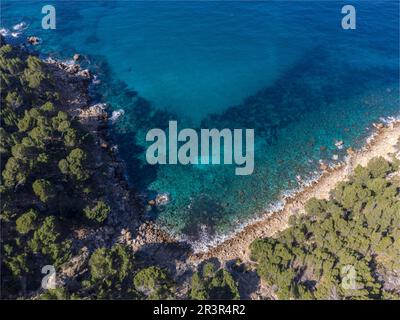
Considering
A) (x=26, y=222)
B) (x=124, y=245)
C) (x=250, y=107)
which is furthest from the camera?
(x=250, y=107)

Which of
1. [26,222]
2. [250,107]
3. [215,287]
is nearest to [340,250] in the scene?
[215,287]

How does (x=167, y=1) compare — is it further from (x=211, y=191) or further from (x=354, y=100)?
(x=211, y=191)

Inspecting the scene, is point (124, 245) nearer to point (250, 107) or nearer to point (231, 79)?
point (250, 107)

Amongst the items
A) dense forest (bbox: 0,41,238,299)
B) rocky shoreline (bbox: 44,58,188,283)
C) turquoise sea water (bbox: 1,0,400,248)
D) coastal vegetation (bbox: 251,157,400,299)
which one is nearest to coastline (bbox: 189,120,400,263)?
turquoise sea water (bbox: 1,0,400,248)

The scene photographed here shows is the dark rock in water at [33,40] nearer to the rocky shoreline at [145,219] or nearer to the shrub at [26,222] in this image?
the rocky shoreline at [145,219]

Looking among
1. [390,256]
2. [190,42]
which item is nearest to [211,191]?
[390,256]
